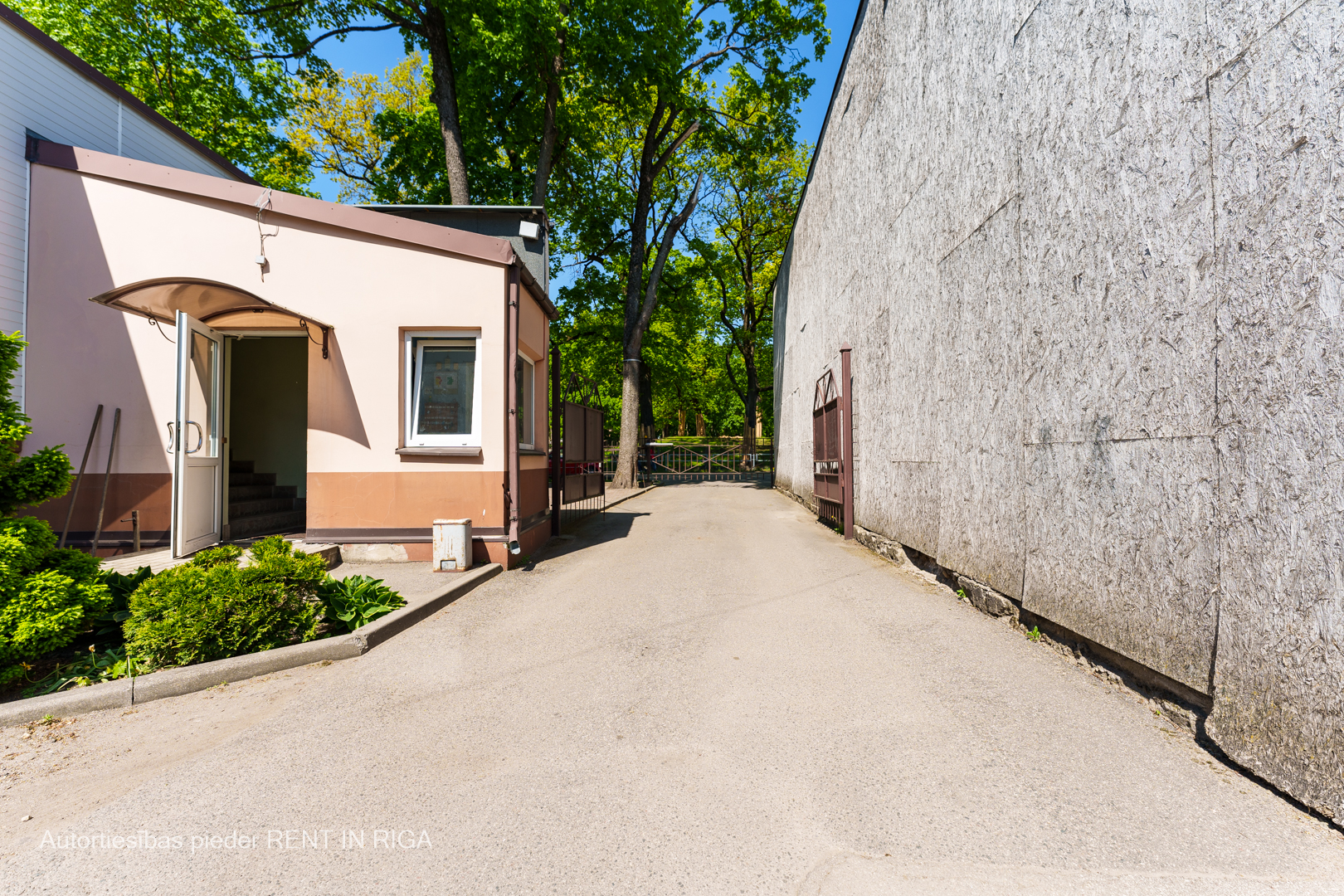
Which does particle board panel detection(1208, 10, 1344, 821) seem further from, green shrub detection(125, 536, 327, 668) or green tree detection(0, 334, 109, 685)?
green tree detection(0, 334, 109, 685)

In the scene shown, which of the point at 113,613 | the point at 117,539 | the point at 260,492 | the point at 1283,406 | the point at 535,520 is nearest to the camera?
the point at 1283,406

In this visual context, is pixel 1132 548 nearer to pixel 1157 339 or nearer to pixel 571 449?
pixel 1157 339

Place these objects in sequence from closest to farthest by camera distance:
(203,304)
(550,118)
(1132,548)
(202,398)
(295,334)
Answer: (1132,548) < (203,304) < (202,398) < (295,334) < (550,118)

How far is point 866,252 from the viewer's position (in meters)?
9.55

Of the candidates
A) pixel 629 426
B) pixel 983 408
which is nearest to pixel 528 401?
pixel 983 408

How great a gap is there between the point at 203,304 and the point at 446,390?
8.68 feet

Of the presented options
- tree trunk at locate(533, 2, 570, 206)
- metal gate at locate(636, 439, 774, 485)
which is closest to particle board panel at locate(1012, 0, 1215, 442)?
tree trunk at locate(533, 2, 570, 206)

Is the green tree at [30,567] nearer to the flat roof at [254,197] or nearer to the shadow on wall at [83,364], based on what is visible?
the shadow on wall at [83,364]

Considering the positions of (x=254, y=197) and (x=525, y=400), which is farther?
(x=525, y=400)

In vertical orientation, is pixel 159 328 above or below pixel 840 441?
above

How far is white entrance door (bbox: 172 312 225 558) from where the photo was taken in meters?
6.30

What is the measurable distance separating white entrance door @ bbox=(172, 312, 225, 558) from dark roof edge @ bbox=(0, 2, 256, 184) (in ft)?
11.8

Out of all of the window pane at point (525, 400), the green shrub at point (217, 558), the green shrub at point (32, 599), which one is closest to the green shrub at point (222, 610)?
the green shrub at point (217, 558)

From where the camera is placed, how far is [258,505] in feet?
28.5
